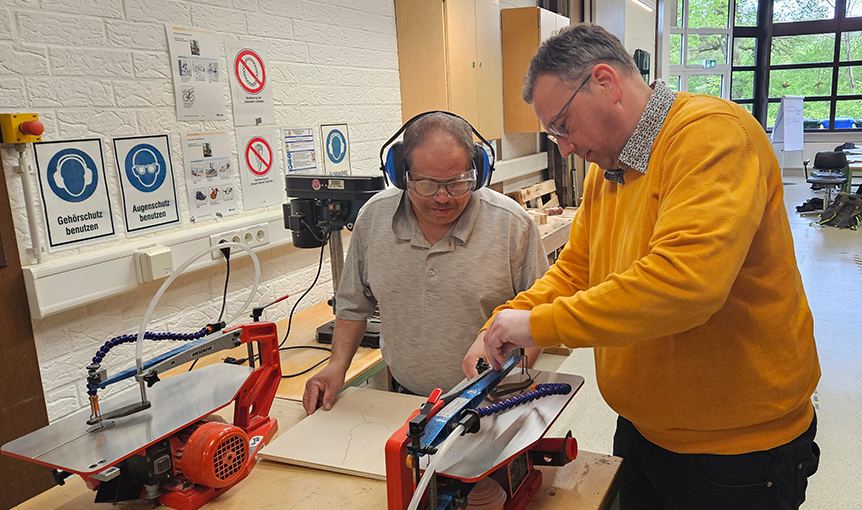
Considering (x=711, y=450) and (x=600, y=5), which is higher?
(x=600, y=5)

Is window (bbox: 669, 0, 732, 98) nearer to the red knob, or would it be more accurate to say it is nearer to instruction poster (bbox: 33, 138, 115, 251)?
instruction poster (bbox: 33, 138, 115, 251)

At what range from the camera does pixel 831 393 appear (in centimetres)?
345

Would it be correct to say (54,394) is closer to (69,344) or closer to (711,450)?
(69,344)

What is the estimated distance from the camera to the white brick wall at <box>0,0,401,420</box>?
1.77 m

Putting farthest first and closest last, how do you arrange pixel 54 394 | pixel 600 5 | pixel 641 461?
pixel 600 5
pixel 54 394
pixel 641 461

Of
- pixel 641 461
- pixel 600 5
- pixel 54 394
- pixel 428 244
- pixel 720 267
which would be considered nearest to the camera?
pixel 720 267

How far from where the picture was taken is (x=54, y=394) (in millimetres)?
1878

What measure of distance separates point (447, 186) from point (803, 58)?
14537 mm

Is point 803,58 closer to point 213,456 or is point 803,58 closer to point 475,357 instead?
point 475,357

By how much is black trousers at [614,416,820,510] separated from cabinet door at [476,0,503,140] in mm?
2910

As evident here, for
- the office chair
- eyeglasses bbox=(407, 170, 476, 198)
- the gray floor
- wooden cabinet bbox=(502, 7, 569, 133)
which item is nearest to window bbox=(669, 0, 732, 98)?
the office chair

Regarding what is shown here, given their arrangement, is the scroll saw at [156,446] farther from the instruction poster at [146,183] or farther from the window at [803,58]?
the window at [803,58]

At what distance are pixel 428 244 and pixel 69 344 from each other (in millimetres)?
1195

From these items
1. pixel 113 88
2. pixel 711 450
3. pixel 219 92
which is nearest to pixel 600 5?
pixel 219 92
